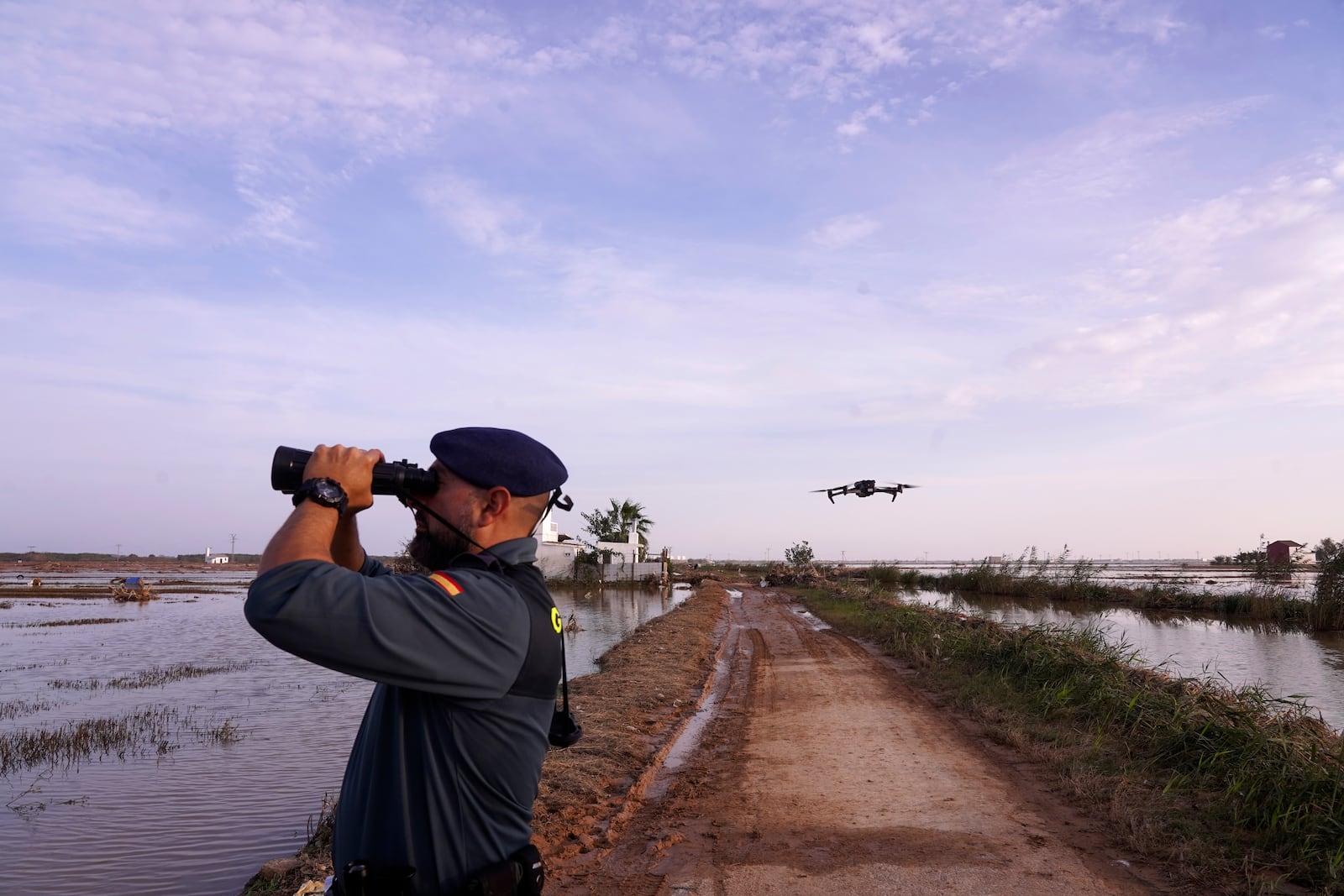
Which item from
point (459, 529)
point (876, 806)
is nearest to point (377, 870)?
point (459, 529)

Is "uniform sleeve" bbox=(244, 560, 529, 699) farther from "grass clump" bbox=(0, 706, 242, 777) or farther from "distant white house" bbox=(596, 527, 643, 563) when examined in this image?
"distant white house" bbox=(596, 527, 643, 563)

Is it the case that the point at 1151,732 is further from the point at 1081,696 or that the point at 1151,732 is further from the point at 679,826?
the point at 679,826

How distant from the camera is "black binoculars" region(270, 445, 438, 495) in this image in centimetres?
190

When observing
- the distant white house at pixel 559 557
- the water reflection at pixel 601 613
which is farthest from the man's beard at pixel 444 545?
the distant white house at pixel 559 557

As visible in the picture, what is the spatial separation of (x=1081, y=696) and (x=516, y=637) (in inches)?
349

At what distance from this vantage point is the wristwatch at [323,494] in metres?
1.67

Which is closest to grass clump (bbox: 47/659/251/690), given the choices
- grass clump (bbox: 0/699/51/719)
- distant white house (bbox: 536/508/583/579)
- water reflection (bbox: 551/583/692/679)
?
grass clump (bbox: 0/699/51/719)

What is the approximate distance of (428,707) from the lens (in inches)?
66.4

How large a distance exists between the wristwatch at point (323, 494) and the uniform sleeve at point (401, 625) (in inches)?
6.4

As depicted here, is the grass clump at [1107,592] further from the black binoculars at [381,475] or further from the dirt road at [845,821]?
the black binoculars at [381,475]

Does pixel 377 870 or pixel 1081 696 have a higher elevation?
pixel 377 870

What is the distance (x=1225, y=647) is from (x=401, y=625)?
69.6ft

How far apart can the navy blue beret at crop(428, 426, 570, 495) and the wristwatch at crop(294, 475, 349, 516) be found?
0.27 meters

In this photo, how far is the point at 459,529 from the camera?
6.19 feet
